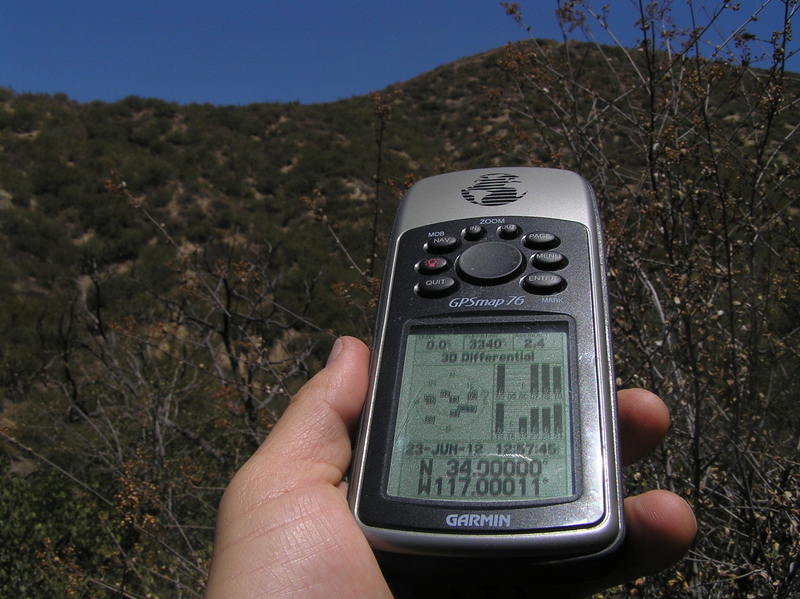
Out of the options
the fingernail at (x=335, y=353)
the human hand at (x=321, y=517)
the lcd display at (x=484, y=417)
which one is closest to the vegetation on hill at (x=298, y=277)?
the human hand at (x=321, y=517)

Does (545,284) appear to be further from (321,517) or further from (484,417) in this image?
(321,517)

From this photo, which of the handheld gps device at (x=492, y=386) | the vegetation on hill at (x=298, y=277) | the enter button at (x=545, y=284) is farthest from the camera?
the vegetation on hill at (x=298, y=277)

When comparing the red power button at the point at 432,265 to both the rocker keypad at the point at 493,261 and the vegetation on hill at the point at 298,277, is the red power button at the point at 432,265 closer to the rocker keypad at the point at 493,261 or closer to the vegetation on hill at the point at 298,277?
the rocker keypad at the point at 493,261

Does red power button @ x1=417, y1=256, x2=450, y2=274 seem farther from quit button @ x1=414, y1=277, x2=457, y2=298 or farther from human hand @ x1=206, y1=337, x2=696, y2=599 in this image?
human hand @ x1=206, y1=337, x2=696, y2=599

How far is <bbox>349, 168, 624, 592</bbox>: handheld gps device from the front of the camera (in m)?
0.99

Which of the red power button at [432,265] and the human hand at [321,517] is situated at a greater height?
the red power button at [432,265]

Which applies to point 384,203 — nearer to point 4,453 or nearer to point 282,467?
point 4,453

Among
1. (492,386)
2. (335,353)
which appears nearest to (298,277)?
(335,353)

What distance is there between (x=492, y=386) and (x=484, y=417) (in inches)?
2.6

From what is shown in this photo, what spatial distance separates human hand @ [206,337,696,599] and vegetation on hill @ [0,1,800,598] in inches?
15.3

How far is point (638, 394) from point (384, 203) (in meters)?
7.50

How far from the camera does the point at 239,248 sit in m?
8.41

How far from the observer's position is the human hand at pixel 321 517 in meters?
1.01

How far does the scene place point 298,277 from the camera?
7602mm
